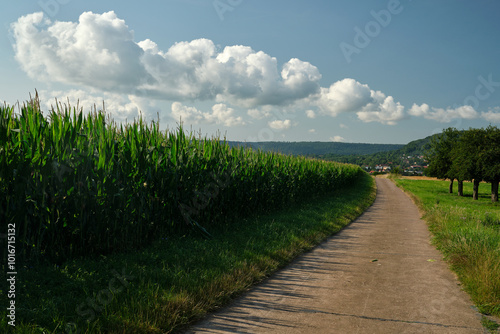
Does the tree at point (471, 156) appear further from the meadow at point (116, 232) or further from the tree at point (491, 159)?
the meadow at point (116, 232)

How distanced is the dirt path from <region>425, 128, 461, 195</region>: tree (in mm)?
34572

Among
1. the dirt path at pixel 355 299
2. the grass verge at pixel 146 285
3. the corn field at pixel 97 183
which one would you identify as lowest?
the dirt path at pixel 355 299

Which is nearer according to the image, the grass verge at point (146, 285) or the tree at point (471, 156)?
the grass verge at point (146, 285)

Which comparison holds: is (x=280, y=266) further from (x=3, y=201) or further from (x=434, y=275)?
(x=3, y=201)

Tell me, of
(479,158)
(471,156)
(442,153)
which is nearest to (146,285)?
(479,158)

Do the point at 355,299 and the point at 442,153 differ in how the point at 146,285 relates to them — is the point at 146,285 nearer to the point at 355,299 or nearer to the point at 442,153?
the point at 355,299

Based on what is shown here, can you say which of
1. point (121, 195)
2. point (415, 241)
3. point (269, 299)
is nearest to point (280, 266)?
point (269, 299)

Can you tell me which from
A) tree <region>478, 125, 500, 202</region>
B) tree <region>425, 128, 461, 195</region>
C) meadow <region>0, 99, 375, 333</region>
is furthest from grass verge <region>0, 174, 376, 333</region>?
tree <region>425, 128, 461, 195</region>

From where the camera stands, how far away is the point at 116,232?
6715 millimetres

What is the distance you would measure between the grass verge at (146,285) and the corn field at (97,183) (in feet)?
1.63

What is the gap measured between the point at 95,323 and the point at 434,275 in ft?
19.7

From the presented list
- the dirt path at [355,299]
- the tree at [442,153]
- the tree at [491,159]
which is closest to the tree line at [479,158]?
the tree at [491,159]

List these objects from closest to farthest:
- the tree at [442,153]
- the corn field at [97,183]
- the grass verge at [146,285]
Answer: the grass verge at [146,285]
the corn field at [97,183]
the tree at [442,153]

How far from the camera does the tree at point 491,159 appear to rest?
2820cm
